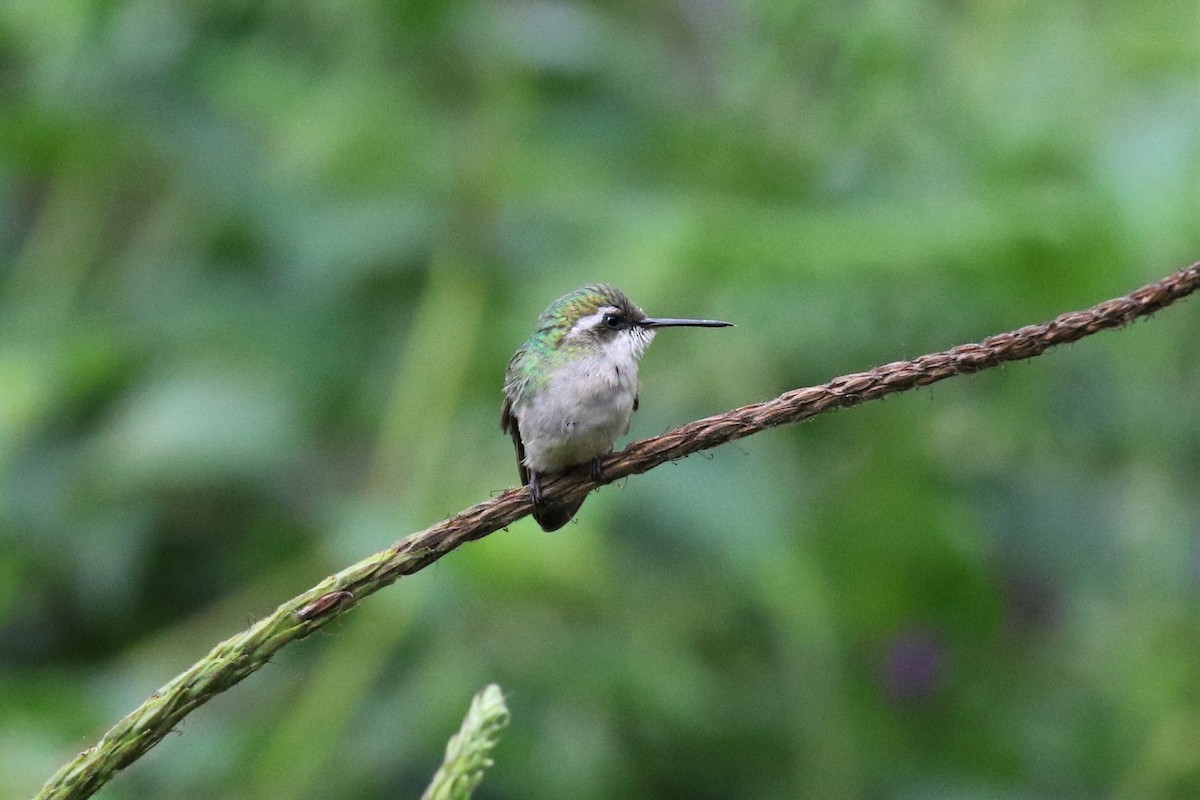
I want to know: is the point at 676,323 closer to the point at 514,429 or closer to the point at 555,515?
the point at 555,515

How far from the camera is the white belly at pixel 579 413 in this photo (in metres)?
3.19

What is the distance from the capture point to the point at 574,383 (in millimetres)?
3324

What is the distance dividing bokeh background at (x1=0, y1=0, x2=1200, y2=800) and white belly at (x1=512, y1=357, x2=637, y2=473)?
0.82 meters

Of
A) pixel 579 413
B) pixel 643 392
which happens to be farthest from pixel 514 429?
pixel 643 392

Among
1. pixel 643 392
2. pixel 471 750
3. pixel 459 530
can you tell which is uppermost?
pixel 643 392

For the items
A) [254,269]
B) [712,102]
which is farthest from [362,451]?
[712,102]

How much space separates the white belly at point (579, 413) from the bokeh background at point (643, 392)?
2.68ft

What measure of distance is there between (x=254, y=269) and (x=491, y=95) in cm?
122

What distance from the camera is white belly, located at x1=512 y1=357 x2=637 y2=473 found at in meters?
3.19

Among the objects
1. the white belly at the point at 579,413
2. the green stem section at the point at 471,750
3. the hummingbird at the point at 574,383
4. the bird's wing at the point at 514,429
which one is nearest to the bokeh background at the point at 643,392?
the bird's wing at the point at 514,429

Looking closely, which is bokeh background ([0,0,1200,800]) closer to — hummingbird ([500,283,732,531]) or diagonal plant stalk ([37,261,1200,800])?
hummingbird ([500,283,732,531])

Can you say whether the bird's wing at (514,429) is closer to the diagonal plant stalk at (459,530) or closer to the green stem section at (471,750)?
the diagonal plant stalk at (459,530)

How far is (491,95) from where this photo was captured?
17.3 ft

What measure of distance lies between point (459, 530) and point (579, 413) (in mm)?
1483
